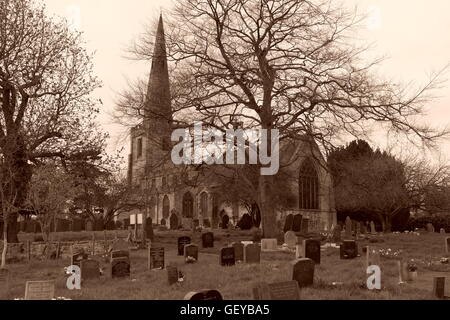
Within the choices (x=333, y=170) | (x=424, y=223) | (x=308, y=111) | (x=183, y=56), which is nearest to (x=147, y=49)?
(x=183, y=56)

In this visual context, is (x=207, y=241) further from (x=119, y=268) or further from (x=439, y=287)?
(x=439, y=287)

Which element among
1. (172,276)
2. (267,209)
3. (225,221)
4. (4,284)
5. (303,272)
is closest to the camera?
(303,272)

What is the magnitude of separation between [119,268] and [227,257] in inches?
122

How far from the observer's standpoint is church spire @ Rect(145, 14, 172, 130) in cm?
2019

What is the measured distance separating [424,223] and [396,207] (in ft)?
26.2

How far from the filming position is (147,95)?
797 inches

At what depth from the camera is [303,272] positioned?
31.7 feet

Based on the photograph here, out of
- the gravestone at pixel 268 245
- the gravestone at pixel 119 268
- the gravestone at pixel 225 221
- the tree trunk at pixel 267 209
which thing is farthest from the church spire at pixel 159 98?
the gravestone at pixel 225 221

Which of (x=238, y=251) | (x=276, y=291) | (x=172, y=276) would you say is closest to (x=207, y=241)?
(x=238, y=251)

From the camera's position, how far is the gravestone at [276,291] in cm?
732

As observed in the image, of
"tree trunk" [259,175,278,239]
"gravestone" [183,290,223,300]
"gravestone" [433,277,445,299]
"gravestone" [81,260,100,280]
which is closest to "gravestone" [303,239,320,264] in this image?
"gravestone" [433,277,445,299]

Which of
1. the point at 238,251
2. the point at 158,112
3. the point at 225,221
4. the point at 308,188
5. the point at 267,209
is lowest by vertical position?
the point at 238,251

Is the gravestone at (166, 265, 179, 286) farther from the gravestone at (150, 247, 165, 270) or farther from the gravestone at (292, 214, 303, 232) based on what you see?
the gravestone at (292, 214, 303, 232)

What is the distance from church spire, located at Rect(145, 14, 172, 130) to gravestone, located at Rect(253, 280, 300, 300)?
1351 cm
